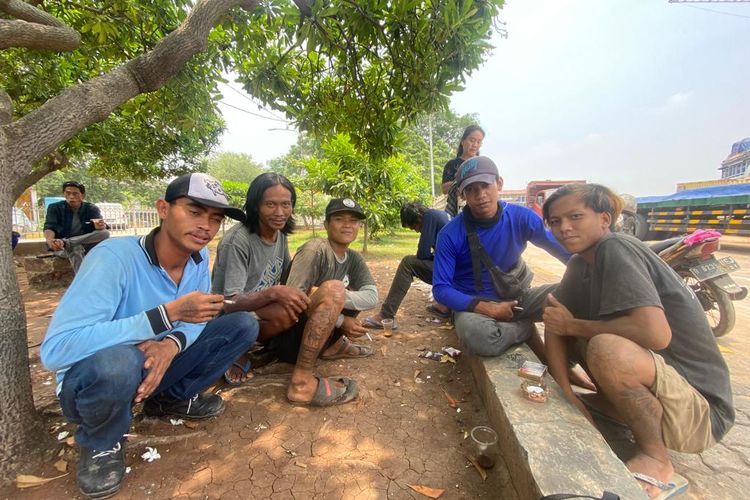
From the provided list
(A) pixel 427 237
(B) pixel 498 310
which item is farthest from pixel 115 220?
(B) pixel 498 310

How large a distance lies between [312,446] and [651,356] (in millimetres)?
1901

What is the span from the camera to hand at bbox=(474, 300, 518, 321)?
2537 millimetres

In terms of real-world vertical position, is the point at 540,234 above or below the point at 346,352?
above

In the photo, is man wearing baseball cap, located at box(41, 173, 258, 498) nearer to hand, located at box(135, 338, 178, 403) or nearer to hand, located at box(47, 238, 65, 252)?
hand, located at box(135, 338, 178, 403)

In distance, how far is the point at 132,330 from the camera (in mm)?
1600

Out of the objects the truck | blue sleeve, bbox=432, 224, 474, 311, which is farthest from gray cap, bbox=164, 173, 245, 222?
the truck

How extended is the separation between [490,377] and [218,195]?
2.04 meters

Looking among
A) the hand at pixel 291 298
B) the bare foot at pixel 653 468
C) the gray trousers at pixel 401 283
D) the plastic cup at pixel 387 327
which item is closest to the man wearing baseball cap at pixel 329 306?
the hand at pixel 291 298

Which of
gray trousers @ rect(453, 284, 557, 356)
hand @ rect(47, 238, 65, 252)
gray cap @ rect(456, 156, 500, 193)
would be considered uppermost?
gray cap @ rect(456, 156, 500, 193)

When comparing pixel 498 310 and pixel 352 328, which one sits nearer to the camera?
pixel 498 310

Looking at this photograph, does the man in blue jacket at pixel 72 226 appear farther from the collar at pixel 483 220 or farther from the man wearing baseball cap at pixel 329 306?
the collar at pixel 483 220

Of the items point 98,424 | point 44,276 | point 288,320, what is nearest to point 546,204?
point 288,320

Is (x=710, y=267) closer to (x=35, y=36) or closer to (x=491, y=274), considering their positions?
(x=491, y=274)

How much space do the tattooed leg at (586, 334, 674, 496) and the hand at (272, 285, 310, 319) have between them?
70.9 inches
